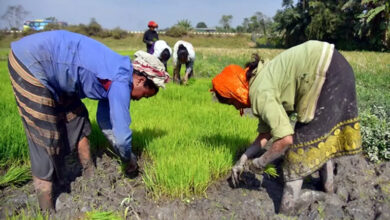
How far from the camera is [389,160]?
9.39 feet

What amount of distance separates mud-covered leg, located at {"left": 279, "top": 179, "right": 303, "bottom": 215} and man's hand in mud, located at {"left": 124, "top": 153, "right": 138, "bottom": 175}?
3.65 feet

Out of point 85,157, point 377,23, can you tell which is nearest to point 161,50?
point 85,157

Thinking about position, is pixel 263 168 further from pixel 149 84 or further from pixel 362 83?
pixel 362 83

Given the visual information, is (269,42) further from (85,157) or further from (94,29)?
(85,157)

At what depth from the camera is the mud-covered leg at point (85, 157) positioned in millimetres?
2508

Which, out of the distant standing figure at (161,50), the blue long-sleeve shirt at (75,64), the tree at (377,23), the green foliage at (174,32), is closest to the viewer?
the blue long-sleeve shirt at (75,64)

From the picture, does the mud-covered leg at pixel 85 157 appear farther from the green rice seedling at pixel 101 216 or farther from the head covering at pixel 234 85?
the head covering at pixel 234 85

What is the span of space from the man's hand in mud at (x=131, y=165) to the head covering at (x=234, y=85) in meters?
0.82

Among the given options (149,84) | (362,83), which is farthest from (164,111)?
(362,83)

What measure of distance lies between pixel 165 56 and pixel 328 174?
13.0 feet

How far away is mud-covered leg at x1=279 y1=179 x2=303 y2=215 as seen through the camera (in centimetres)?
206

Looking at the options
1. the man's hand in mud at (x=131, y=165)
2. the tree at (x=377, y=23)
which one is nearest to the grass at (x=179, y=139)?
the man's hand in mud at (x=131, y=165)

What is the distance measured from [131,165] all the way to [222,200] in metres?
0.73

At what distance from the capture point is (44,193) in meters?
2.04
